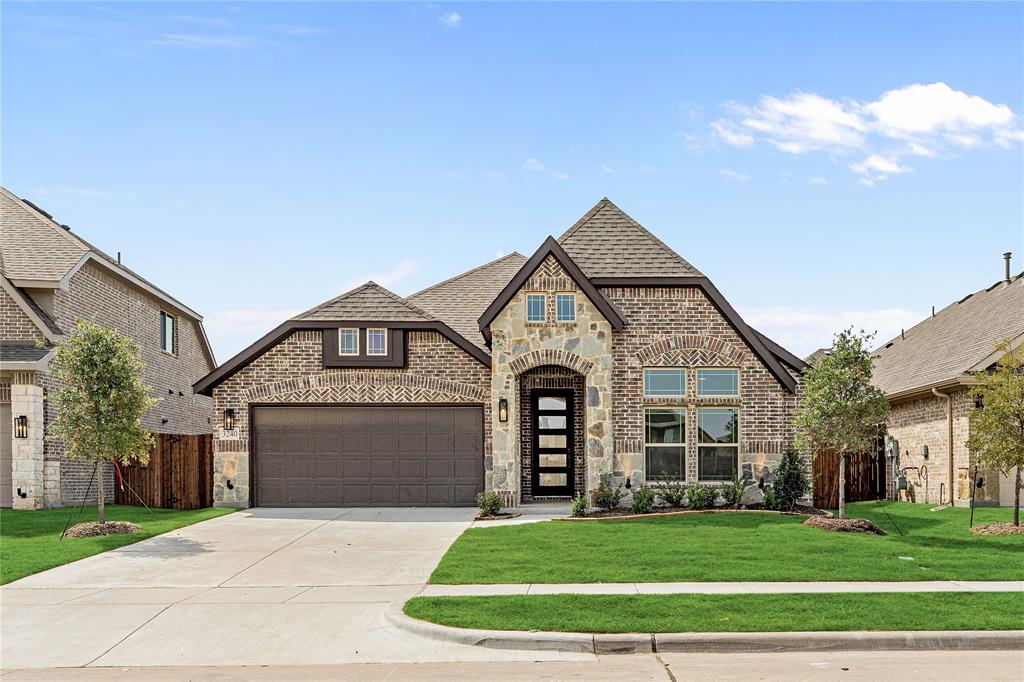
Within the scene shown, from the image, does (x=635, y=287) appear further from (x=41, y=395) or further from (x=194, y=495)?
(x=41, y=395)

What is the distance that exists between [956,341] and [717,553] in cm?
1611

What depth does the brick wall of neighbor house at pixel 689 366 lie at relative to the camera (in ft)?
74.3

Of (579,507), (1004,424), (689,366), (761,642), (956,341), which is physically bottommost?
(579,507)

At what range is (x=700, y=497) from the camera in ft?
71.0

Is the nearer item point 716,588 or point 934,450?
point 716,588

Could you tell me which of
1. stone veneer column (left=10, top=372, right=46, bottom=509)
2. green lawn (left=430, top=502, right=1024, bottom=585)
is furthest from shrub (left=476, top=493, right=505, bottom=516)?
stone veneer column (left=10, top=372, right=46, bottom=509)

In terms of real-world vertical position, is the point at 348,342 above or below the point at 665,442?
above

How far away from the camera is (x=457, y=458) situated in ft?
77.7

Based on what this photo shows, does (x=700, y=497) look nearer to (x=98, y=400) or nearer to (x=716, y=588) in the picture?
(x=716, y=588)

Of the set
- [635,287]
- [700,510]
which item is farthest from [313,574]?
[635,287]

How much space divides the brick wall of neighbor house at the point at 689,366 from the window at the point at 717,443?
15cm

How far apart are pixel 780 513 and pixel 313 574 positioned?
10734mm

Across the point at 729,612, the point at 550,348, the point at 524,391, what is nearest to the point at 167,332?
the point at 524,391

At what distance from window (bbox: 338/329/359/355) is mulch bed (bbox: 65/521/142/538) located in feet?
21.8
